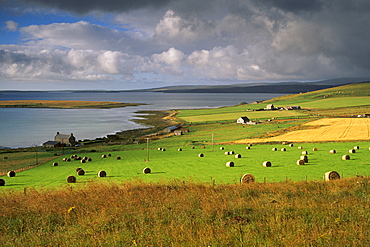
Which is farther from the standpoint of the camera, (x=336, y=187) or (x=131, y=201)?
(x=336, y=187)

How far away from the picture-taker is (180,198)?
49.6 feet

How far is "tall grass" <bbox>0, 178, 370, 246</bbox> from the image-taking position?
970 centimetres

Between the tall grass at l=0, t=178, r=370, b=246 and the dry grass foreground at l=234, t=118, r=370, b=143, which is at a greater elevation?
the tall grass at l=0, t=178, r=370, b=246

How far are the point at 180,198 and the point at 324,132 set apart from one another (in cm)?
6387

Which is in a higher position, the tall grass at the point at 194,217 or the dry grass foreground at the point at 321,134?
the tall grass at the point at 194,217

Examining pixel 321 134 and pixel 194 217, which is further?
pixel 321 134

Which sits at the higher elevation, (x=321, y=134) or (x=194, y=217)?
(x=194, y=217)

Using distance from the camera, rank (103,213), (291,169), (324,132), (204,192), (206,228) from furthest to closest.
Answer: (324,132) → (291,169) → (204,192) → (103,213) → (206,228)

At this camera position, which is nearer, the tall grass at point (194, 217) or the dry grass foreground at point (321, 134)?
the tall grass at point (194, 217)

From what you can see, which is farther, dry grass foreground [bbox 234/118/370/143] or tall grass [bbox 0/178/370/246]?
dry grass foreground [bbox 234/118/370/143]

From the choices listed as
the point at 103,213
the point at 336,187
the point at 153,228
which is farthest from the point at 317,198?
the point at 103,213

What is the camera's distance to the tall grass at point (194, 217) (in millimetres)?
9702

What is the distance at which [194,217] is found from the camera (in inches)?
484

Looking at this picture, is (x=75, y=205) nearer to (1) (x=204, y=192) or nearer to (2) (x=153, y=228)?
(2) (x=153, y=228)
